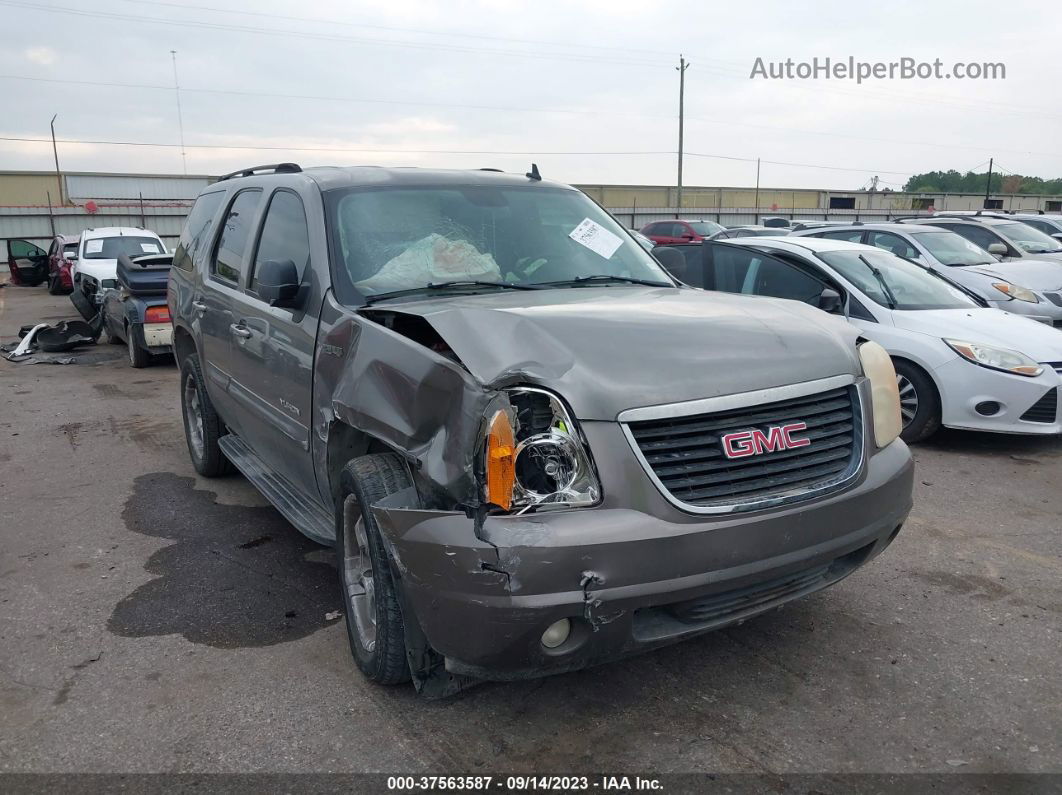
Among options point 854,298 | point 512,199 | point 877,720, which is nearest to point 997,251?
point 854,298

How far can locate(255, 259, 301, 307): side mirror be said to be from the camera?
362cm

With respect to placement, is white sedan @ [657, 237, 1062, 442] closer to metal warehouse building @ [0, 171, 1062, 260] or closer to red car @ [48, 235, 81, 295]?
red car @ [48, 235, 81, 295]

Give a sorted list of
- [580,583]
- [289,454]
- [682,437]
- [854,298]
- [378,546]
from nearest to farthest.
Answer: [580,583]
[682,437]
[378,546]
[289,454]
[854,298]

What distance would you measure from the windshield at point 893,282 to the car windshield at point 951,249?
11.3 feet

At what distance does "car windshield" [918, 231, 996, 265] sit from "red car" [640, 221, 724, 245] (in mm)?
13006

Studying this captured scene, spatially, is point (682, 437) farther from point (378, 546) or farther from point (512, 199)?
point (512, 199)

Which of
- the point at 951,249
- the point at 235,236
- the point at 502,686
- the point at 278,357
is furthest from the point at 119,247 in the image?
the point at 502,686

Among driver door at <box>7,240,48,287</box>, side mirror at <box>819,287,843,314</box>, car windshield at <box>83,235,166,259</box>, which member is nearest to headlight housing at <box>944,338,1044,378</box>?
side mirror at <box>819,287,843,314</box>

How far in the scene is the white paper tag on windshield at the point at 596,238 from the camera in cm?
425

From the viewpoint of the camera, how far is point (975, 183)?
8825cm

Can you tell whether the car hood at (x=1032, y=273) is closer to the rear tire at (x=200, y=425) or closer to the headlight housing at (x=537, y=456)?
the rear tire at (x=200, y=425)

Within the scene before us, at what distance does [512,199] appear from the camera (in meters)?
4.27

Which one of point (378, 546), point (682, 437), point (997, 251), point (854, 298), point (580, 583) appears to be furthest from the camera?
Answer: point (997, 251)

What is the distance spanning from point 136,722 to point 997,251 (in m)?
12.8
